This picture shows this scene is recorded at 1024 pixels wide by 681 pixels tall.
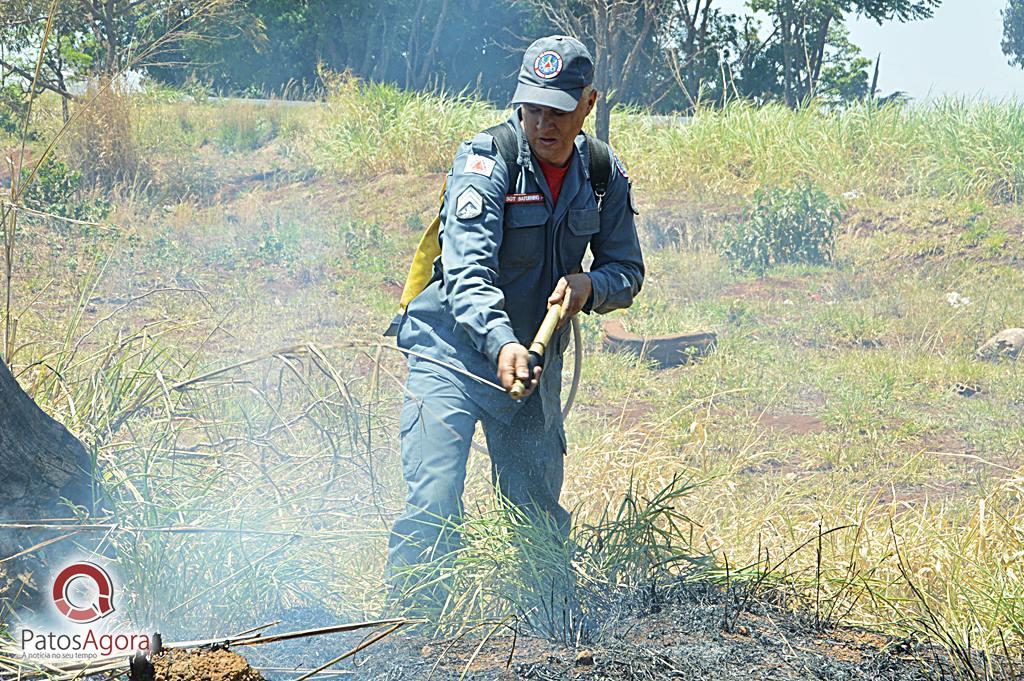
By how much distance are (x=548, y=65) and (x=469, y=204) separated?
421 mm

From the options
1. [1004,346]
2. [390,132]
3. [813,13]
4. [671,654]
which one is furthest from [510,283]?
[813,13]

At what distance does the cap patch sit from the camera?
9.48ft

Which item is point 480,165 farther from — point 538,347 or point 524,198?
point 538,347

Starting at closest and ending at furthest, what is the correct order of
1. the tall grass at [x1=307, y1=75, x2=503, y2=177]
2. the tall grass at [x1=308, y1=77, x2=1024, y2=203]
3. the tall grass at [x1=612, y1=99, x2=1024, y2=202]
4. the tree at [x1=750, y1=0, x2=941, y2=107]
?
1. the tall grass at [x1=612, y1=99, x2=1024, y2=202]
2. the tall grass at [x1=308, y1=77, x2=1024, y2=203]
3. the tall grass at [x1=307, y1=75, x2=503, y2=177]
4. the tree at [x1=750, y1=0, x2=941, y2=107]

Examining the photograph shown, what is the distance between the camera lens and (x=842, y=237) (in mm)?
8641

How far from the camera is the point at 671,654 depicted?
2.58 metres

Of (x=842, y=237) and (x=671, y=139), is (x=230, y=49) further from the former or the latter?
(x=842, y=237)

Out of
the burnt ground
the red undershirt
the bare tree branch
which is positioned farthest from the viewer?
the bare tree branch

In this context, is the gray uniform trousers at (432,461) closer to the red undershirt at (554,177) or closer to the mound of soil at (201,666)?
the red undershirt at (554,177)

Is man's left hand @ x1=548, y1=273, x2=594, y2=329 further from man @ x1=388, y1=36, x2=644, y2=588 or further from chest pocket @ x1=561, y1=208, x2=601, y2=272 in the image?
chest pocket @ x1=561, y1=208, x2=601, y2=272

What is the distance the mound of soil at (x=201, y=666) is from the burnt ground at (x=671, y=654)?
0.93 ft

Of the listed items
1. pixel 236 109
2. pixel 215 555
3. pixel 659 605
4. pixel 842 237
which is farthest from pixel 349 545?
pixel 236 109

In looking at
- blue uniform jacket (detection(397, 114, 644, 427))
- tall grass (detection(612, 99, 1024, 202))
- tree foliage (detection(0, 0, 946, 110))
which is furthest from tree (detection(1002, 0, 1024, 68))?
blue uniform jacket (detection(397, 114, 644, 427))

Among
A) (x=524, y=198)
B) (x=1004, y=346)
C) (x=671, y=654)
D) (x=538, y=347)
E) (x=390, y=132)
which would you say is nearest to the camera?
(x=671, y=654)
